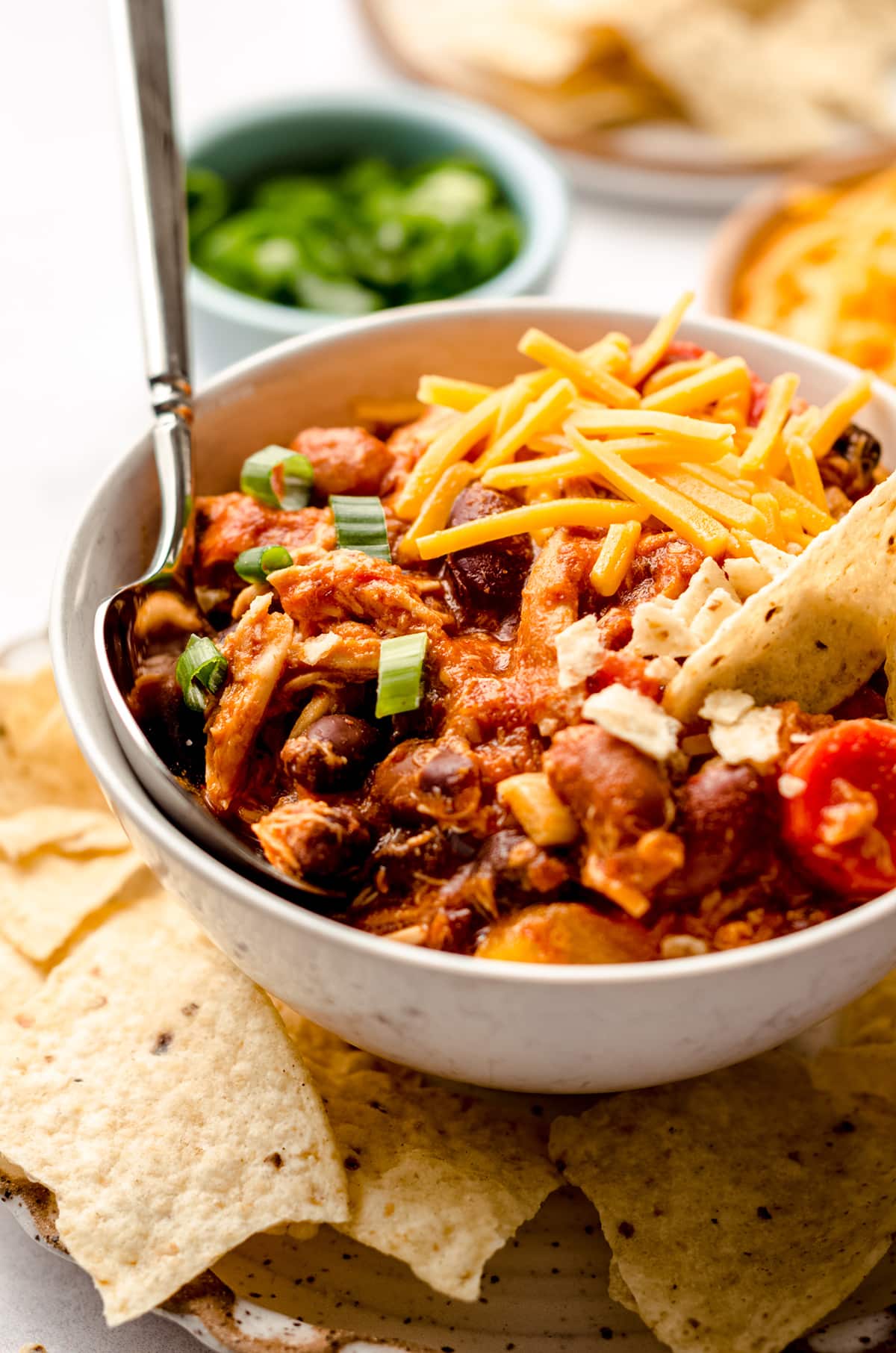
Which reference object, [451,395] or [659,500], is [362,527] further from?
[659,500]

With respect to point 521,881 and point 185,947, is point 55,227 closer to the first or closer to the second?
point 185,947

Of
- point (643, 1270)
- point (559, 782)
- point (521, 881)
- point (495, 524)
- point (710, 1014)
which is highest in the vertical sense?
point (495, 524)

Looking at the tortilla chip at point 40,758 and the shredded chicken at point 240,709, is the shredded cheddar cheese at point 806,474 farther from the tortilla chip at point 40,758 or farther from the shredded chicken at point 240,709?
the tortilla chip at point 40,758


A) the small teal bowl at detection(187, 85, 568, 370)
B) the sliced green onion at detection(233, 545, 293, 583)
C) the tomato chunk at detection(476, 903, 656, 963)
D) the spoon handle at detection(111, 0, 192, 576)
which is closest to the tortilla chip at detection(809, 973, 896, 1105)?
the tomato chunk at detection(476, 903, 656, 963)

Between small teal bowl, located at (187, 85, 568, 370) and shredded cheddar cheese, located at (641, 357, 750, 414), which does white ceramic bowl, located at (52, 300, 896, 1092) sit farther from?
small teal bowl, located at (187, 85, 568, 370)

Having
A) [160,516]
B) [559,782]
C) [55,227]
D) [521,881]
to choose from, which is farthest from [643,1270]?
[55,227]

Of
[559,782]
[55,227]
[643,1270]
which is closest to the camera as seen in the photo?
[559,782]
